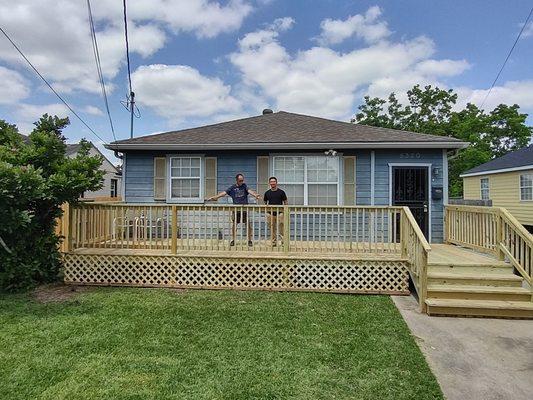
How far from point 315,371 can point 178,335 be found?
1579 millimetres

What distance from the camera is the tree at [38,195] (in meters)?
5.04

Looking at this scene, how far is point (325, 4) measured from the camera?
12.0 metres

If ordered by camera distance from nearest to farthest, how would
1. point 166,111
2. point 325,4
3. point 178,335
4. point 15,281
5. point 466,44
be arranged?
1. point 178,335
2. point 15,281
3. point 325,4
4. point 466,44
5. point 166,111

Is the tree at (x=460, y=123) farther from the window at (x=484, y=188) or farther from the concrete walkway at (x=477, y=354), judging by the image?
the concrete walkway at (x=477, y=354)

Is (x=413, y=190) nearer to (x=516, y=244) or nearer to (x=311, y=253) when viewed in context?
(x=516, y=244)

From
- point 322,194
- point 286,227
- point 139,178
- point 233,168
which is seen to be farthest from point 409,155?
point 139,178

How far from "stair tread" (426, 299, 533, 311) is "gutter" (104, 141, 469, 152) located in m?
3.79

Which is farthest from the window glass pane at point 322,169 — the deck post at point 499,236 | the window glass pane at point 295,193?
the deck post at point 499,236

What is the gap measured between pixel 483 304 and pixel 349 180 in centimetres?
400

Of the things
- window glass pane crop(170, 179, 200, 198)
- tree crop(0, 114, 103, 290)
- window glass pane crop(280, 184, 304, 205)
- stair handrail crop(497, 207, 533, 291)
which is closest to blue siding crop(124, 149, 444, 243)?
window glass pane crop(170, 179, 200, 198)

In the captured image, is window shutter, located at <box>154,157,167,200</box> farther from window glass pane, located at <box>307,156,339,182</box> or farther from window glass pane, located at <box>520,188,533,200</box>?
window glass pane, located at <box>520,188,533,200</box>

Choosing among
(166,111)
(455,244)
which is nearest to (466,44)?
(455,244)

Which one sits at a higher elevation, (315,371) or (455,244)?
(455,244)

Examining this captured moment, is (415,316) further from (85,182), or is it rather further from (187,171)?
(187,171)
